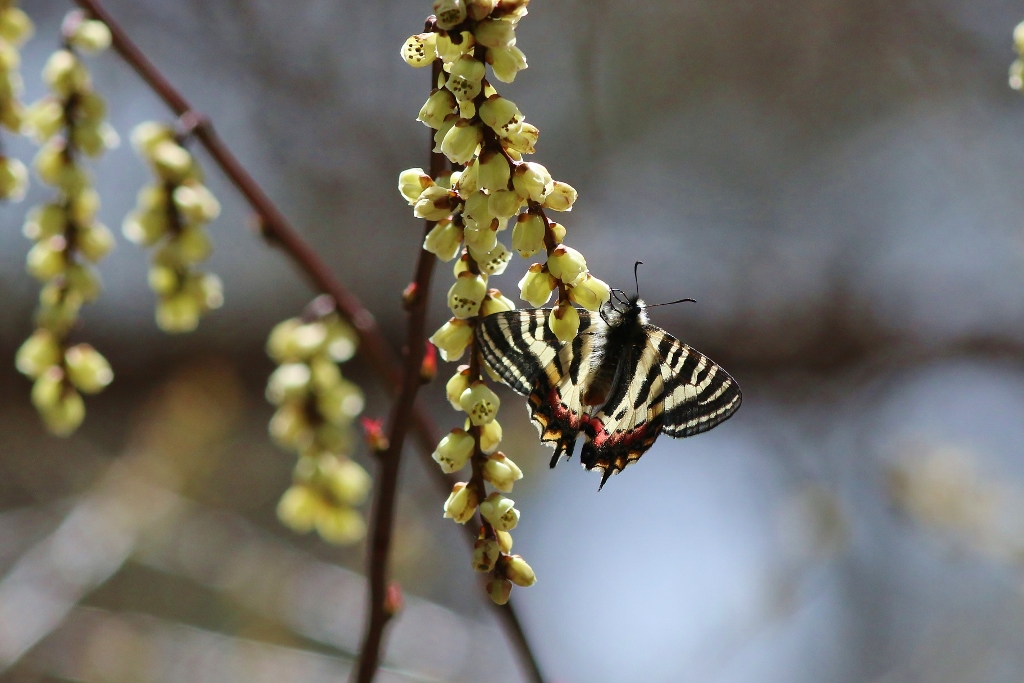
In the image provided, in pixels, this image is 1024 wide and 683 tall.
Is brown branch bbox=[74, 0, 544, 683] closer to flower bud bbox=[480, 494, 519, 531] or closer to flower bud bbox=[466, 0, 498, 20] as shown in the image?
flower bud bbox=[480, 494, 519, 531]

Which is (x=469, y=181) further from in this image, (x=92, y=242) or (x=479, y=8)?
(x=92, y=242)

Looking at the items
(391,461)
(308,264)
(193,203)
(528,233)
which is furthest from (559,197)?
(193,203)

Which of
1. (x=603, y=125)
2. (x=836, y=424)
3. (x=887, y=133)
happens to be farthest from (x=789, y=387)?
(x=603, y=125)

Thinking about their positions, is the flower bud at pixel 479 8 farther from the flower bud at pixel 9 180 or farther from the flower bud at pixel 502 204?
the flower bud at pixel 9 180

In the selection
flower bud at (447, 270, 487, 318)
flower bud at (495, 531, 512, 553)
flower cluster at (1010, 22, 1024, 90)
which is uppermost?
flower cluster at (1010, 22, 1024, 90)

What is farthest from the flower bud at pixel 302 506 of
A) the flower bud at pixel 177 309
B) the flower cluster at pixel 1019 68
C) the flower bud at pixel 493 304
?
the flower cluster at pixel 1019 68

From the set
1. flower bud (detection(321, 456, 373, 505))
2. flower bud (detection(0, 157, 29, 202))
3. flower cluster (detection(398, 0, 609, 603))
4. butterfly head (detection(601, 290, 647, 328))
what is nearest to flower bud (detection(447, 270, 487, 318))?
→ flower cluster (detection(398, 0, 609, 603))
